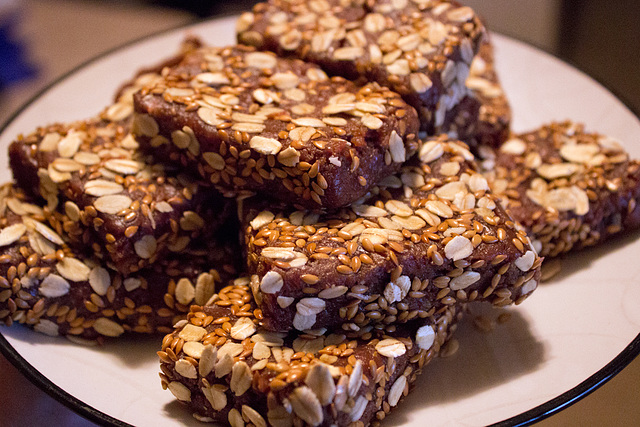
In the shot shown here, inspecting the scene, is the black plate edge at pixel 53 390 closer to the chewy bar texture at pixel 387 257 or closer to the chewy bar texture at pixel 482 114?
the chewy bar texture at pixel 387 257

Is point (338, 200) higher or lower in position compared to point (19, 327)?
higher

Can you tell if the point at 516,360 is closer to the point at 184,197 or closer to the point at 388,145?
the point at 388,145

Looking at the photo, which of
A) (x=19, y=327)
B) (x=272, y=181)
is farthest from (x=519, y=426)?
(x=19, y=327)

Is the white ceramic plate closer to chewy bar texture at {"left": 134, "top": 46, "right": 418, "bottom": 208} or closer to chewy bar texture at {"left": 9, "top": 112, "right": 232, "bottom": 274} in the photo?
chewy bar texture at {"left": 9, "top": 112, "right": 232, "bottom": 274}

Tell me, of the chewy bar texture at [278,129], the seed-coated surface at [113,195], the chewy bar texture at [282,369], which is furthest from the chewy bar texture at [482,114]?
the seed-coated surface at [113,195]

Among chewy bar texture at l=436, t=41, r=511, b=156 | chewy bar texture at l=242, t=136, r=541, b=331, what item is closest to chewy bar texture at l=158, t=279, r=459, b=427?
chewy bar texture at l=242, t=136, r=541, b=331

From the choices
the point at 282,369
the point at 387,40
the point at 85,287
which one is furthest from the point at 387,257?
the point at 85,287
